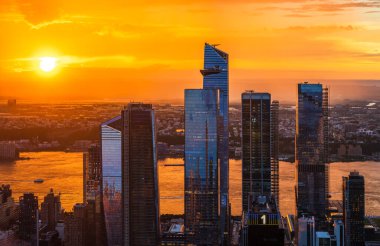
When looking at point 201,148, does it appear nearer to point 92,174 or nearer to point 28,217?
point 92,174

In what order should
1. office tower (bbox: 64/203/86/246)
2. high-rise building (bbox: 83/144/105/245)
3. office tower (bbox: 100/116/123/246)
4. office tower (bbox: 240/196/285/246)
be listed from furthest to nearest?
office tower (bbox: 100/116/123/246) → high-rise building (bbox: 83/144/105/245) → office tower (bbox: 64/203/86/246) → office tower (bbox: 240/196/285/246)

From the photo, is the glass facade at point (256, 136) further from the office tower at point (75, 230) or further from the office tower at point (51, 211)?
the office tower at point (75, 230)

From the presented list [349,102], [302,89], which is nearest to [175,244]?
[302,89]

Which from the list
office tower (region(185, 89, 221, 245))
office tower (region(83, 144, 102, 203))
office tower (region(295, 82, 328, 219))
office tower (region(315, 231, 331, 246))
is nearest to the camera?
office tower (region(315, 231, 331, 246))

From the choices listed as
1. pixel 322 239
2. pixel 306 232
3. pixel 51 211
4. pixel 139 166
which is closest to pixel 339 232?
pixel 306 232

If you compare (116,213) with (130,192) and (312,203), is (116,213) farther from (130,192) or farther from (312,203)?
(312,203)

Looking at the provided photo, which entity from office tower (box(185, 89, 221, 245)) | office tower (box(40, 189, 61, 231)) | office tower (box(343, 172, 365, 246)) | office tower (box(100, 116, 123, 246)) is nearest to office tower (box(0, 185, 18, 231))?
office tower (box(40, 189, 61, 231))

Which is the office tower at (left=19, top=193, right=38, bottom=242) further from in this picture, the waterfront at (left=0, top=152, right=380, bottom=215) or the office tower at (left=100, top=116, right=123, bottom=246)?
the office tower at (left=100, top=116, right=123, bottom=246)
